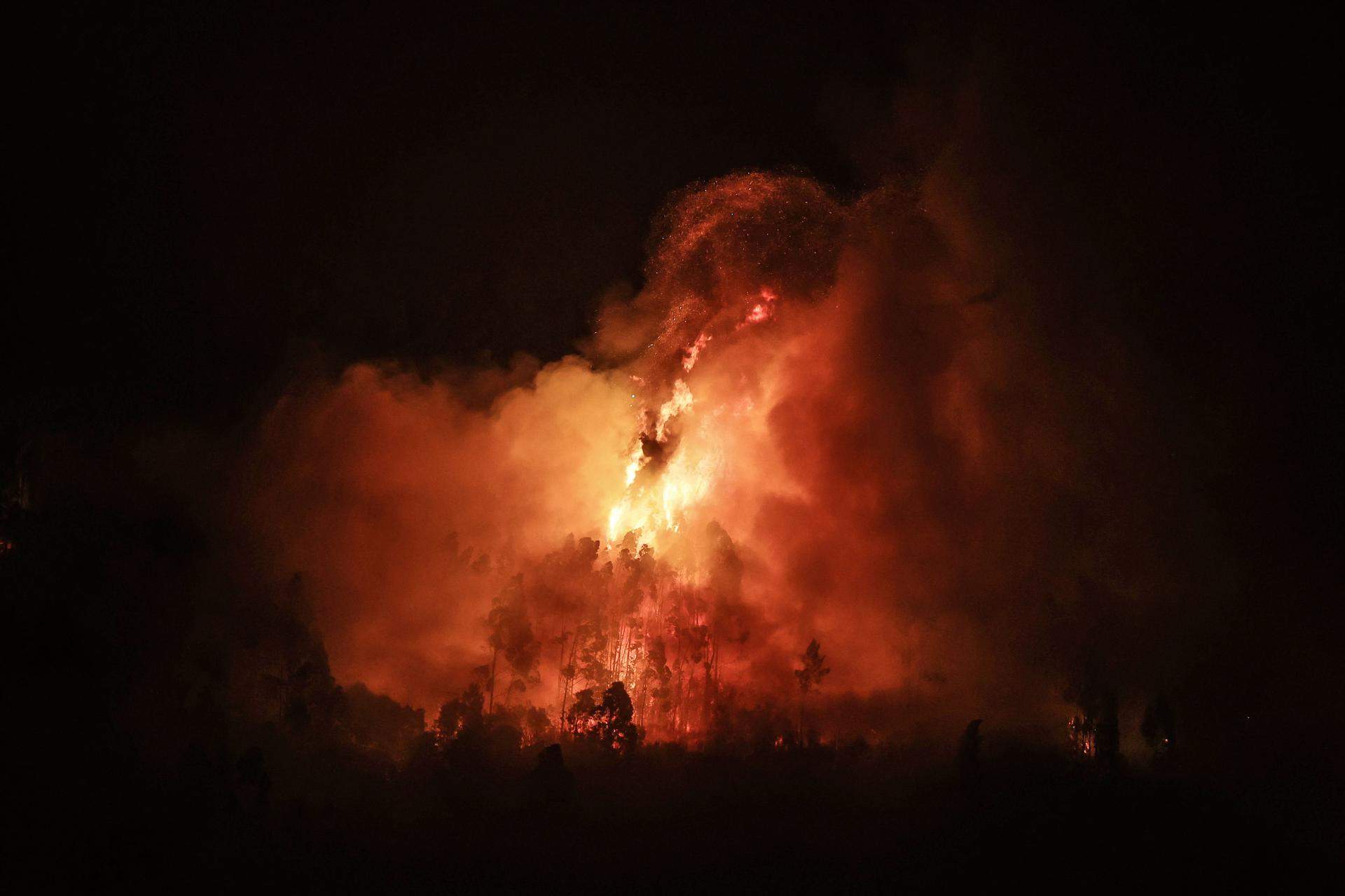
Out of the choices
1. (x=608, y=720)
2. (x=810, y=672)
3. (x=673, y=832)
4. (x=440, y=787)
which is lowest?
(x=673, y=832)

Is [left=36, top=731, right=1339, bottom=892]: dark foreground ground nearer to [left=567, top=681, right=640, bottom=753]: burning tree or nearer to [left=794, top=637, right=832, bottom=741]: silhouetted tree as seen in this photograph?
[left=567, top=681, right=640, bottom=753]: burning tree

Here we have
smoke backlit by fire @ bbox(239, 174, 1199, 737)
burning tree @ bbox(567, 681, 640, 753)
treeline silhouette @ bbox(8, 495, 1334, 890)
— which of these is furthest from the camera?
smoke backlit by fire @ bbox(239, 174, 1199, 737)

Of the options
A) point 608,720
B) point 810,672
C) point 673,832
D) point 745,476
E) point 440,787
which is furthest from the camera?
point 745,476

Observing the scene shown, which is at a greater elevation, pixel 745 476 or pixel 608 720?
pixel 745 476

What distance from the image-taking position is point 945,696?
30.1 meters

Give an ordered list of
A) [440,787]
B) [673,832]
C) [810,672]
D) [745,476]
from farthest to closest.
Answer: [745,476]
[810,672]
[440,787]
[673,832]

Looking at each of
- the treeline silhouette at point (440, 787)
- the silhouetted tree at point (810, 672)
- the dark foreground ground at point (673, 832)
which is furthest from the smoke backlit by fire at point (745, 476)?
the dark foreground ground at point (673, 832)

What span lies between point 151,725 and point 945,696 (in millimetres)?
20505

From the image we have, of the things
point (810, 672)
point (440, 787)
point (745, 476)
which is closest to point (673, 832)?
point (440, 787)

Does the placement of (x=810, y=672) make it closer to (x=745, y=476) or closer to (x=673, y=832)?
(x=745, y=476)

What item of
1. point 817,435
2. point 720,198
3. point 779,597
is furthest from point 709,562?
point 720,198

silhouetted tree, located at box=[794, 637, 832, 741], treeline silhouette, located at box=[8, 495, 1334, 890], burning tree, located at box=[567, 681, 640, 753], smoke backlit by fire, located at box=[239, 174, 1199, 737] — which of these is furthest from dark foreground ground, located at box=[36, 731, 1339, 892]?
smoke backlit by fire, located at box=[239, 174, 1199, 737]

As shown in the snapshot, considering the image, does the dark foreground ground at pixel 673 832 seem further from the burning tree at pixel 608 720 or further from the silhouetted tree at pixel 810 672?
the silhouetted tree at pixel 810 672

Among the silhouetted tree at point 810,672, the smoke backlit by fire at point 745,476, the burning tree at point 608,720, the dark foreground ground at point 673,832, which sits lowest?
the dark foreground ground at point 673,832
